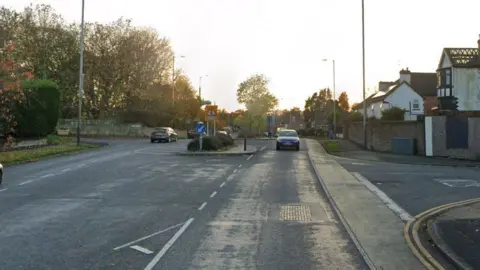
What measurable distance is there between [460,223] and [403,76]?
219ft

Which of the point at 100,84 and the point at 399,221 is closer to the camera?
the point at 399,221

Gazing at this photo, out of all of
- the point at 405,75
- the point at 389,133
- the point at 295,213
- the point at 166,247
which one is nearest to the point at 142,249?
the point at 166,247

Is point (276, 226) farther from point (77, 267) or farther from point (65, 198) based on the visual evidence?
point (65, 198)

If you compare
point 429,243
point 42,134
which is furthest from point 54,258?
point 42,134

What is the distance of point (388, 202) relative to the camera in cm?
1437

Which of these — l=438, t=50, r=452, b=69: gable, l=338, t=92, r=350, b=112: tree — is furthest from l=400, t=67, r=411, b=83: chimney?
l=338, t=92, r=350, b=112: tree

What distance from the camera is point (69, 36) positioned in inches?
2322

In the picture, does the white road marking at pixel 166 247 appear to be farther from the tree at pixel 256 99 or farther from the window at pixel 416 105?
the tree at pixel 256 99

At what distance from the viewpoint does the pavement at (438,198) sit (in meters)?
8.59

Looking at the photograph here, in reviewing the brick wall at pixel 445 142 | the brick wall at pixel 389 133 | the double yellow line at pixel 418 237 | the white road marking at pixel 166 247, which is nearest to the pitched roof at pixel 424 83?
the brick wall at pixel 389 133

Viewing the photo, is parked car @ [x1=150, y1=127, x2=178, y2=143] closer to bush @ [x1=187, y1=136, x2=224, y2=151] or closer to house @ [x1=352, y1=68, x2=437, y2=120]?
bush @ [x1=187, y1=136, x2=224, y2=151]

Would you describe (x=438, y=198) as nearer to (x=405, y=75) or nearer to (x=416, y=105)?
(x=416, y=105)

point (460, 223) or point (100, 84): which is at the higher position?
point (100, 84)

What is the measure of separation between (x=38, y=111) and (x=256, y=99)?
199ft
